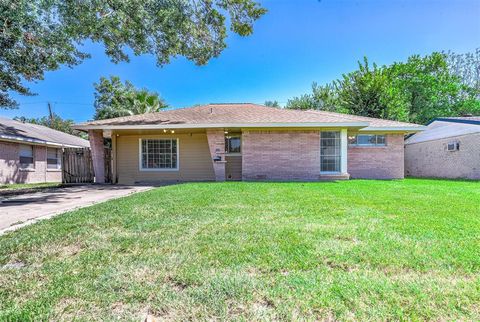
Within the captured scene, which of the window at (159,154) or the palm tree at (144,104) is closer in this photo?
the window at (159,154)

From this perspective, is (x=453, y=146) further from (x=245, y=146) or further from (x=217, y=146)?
(x=217, y=146)

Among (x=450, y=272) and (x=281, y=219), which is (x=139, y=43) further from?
(x=450, y=272)

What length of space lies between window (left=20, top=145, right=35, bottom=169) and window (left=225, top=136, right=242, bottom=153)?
13.1 m

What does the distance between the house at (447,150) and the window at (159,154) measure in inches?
589

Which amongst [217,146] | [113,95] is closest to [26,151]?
[217,146]

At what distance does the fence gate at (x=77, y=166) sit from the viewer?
13.2 m

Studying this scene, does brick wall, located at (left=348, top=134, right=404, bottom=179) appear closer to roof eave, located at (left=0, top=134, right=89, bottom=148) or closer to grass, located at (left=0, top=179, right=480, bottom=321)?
grass, located at (left=0, top=179, right=480, bottom=321)

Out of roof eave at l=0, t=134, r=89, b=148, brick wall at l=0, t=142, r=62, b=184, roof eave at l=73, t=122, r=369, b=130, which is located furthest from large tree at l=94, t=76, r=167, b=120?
roof eave at l=73, t=122, r=369, b=130

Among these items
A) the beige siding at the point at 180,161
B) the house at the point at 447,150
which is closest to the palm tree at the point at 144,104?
the beige siding at the point at 180,161

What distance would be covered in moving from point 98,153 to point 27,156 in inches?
314

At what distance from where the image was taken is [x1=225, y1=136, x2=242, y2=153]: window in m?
13.0

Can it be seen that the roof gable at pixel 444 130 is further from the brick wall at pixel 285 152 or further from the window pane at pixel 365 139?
the brick wall at pixel 285 152

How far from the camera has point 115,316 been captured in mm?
1881

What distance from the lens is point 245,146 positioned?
39.2 ft
